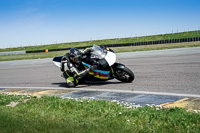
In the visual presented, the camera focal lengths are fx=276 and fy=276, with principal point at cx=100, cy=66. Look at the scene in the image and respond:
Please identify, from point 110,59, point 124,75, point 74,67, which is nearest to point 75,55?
point 74,67

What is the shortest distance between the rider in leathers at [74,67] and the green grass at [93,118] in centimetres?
276

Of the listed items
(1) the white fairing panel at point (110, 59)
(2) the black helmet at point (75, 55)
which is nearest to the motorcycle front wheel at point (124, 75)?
(1) the white fairing panel at point (110, 59)

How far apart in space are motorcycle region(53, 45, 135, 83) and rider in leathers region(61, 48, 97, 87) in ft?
0.55

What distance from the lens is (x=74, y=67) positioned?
920 centimetres

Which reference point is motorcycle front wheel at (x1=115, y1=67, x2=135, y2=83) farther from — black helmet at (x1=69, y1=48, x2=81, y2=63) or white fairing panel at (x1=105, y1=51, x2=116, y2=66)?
black helmet at (x1=69, y1=48, x2=81, y2=63)

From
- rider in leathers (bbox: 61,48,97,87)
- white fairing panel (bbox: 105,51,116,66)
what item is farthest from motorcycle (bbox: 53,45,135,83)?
rider in leathers (bbox: 61,48,97,87)

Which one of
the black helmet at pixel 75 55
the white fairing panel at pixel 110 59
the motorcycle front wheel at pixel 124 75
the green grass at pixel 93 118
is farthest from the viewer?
the black helmet at pixel 75 55

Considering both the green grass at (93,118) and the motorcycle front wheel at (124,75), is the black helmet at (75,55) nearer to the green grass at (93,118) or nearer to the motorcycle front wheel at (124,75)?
the motorcycle front wheel at (124,75)

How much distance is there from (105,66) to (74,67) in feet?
3.40

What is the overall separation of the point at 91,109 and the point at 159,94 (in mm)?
2131


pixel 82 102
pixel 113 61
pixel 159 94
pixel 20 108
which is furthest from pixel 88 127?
pixel 113 61

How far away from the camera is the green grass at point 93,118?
437cm

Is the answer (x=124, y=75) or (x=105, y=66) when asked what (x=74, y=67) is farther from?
(x=124, y=75)

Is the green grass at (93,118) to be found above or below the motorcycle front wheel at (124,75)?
below
